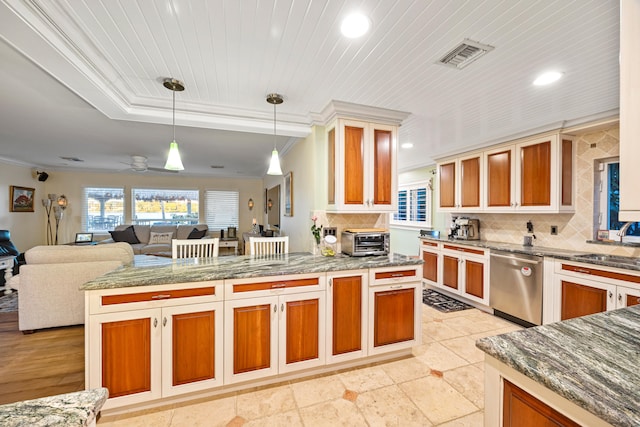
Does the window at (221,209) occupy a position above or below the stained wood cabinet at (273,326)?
above

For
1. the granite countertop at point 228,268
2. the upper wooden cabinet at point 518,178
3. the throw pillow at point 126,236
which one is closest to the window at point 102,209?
the throw pillow at point 126,236

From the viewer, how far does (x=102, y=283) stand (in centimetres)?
167

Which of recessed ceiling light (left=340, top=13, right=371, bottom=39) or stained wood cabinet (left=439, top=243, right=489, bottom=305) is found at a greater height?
recessed ceiling light (left=340, top=13, right=371, bottom=39)

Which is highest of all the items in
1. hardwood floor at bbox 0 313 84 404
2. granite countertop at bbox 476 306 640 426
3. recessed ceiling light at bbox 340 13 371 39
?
recessed ceiling light at bbox 340 13 371 39

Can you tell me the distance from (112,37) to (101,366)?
216 cm

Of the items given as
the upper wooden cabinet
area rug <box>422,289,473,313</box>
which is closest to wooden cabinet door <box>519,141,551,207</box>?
the upper wooden cabinet

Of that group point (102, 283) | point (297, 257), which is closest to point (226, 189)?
point (297, 257)

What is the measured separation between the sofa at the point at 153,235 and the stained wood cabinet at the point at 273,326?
5.21 meters

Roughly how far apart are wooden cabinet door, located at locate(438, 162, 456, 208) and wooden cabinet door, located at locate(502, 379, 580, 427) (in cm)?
381

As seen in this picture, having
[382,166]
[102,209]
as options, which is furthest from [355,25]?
[102,209]

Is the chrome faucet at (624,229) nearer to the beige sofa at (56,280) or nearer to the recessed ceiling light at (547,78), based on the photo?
the recessed ceiling light at (547,78)

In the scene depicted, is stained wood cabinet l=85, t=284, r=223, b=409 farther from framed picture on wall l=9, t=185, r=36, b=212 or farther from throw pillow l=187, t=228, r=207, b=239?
framed picture on wall l=9, t=185, r=36, b=212

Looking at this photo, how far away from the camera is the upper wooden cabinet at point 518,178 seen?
120 inches

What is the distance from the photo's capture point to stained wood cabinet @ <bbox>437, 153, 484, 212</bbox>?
391 cm
